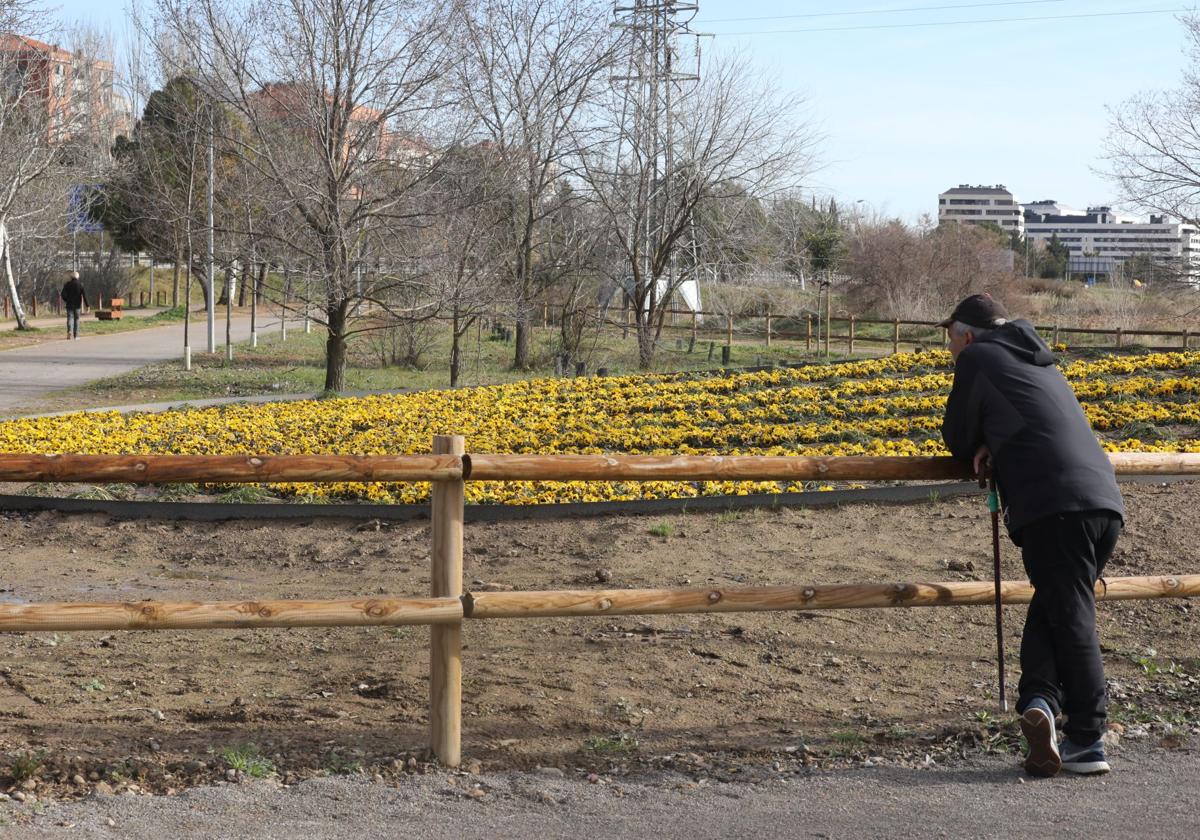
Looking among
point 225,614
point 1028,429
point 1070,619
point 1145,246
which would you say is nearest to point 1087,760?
point 1070,619

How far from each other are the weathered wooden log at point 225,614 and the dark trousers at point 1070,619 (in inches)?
A: 78.9

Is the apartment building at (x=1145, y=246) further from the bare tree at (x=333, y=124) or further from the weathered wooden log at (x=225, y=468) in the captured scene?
the weathered wooden log at (x=225, y=468)

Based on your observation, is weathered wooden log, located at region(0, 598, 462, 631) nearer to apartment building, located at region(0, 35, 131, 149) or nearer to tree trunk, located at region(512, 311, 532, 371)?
tree trunk, located at region(512, 311, 532, 371)

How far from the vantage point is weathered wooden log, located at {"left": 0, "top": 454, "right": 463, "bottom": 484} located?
4504 millimetres

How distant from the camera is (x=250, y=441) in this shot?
12.1 m

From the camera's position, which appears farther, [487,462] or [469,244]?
[469,244]

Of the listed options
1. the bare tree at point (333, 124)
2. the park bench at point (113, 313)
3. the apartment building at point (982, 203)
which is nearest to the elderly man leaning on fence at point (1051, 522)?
the bare tree at point (333, 124)

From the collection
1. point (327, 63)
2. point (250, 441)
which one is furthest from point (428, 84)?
point (250, 441)

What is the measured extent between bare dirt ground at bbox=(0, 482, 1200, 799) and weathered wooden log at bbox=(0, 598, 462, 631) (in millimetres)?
481

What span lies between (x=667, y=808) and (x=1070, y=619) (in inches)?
59.3

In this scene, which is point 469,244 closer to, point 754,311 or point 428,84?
point 428,84

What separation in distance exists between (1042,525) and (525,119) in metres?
21.7

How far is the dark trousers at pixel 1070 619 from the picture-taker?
4.34 m

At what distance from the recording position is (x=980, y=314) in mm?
4660
